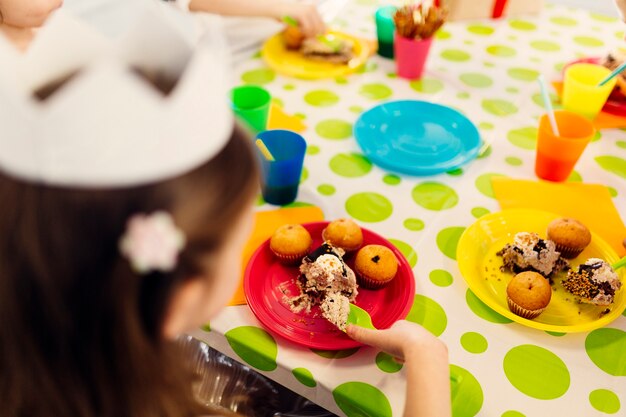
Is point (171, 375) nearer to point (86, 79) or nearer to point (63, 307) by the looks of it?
point (63, 307)

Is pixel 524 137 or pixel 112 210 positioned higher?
pixel 112 210

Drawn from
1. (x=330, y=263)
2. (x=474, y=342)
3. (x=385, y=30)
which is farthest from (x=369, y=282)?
(x=385, y=30)

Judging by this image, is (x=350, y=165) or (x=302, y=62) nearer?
(x=350, y=165)

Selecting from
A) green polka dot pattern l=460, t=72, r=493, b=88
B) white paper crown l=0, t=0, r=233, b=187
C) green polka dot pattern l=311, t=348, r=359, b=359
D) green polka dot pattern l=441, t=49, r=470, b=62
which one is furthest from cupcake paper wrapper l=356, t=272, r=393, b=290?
green polka dot pattern l=441, t=49, r=470, b=62

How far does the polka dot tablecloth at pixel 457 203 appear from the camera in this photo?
750 mm

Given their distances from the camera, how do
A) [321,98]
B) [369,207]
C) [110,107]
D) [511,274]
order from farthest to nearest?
[321,98], [369,207], [511,274], [110,107]

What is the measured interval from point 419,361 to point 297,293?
0.77 ft

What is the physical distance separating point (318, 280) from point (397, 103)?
641 mm

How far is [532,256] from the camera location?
882mm

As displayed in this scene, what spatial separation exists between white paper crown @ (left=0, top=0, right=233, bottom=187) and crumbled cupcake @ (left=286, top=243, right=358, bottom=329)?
15.0 inches

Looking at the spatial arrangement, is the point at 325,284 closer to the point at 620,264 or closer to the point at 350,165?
the point at 350,165

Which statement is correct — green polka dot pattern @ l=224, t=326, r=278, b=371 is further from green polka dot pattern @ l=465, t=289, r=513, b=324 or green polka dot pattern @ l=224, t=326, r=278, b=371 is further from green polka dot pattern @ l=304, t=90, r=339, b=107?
green polka dot pattern @ l=304, t=90, r=339, b=107

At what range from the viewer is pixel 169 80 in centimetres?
48

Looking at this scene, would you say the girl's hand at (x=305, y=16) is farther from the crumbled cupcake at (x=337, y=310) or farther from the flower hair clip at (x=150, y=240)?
the flower hair clip at (x=150, y=240)
